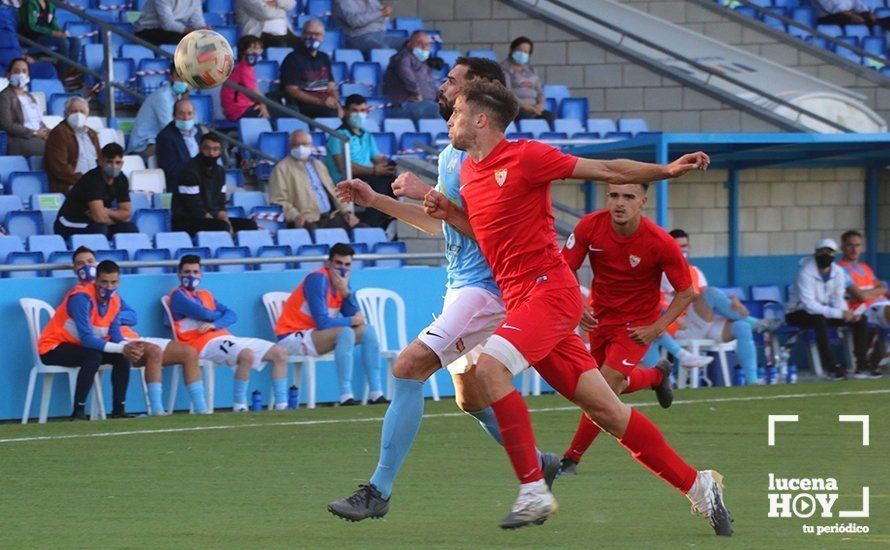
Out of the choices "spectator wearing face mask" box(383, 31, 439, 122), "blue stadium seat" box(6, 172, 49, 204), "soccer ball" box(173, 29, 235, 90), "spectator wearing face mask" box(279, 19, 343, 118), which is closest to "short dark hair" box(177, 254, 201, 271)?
"blue stadium seat" box(6, 172, 49, 204)

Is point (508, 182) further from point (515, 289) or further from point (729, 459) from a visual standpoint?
point (729, 459)

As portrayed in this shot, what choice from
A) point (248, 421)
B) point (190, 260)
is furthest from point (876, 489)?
point (190, 260)

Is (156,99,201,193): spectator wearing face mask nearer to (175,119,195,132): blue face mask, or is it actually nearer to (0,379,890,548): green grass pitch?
(175,119,195,132): blue face mask

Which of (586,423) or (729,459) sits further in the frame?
(729,459)

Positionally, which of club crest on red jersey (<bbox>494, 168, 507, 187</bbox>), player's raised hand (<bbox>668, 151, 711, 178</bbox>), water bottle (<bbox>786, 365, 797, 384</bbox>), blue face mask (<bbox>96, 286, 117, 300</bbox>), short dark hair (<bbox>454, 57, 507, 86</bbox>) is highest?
short dark hair (<bbox>454, 57, 507, 86</bbox>)

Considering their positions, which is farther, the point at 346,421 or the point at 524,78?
the point at 524,78

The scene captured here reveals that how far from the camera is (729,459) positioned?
10.2m

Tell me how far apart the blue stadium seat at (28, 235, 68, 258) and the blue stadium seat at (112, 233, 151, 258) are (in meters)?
0.54

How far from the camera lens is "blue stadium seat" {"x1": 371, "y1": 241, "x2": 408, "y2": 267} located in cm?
1648

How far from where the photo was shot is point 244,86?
60.1ft

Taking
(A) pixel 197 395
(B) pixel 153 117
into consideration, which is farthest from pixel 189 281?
(B) pixel 153 117

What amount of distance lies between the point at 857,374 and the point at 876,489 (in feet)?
33.0

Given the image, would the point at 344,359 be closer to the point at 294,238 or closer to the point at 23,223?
the point at 294,238

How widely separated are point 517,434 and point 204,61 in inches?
198
